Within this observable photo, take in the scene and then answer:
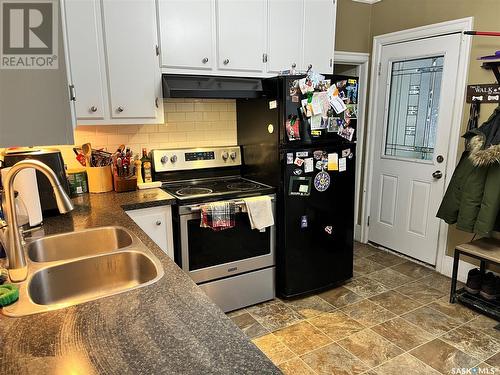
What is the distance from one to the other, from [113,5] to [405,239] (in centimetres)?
320

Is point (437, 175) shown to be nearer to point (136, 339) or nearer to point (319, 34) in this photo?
point (319, 34)

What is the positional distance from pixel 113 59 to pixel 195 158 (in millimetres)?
934

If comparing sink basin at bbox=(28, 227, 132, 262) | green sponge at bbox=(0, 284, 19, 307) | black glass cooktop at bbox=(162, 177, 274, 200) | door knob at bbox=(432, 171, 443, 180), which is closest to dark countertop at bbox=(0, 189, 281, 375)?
green sponge at bbox=(0, 284, 19, 307)

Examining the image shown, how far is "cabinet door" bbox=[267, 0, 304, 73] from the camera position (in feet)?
8.73

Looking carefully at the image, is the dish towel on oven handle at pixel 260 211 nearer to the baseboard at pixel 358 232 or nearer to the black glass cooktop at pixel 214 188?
the black glass cooktop at pixel 214 188

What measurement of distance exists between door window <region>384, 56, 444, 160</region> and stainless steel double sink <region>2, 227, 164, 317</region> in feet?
9.16

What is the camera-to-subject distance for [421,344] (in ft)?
7.42

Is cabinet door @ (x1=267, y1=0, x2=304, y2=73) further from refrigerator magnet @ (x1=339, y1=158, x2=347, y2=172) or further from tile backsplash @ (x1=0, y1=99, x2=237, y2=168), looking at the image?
refrigerator magnet @ (x1=339, y1=158, x2=347, y2=172)

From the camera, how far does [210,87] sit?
97.2 inches

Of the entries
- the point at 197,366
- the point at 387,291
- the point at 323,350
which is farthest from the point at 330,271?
the point at 197,366

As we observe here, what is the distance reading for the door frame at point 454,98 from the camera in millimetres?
2881

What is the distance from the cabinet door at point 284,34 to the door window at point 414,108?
3.98ft

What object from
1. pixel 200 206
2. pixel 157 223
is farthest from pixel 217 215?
pixel 157 223

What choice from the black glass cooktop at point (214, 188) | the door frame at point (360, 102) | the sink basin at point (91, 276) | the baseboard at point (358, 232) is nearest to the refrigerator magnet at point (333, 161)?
the black glass cooktop at point (214, 188)
